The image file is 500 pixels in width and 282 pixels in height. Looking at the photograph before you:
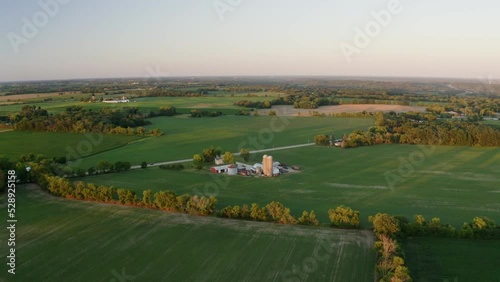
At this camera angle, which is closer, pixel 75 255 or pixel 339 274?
pixel 339 274

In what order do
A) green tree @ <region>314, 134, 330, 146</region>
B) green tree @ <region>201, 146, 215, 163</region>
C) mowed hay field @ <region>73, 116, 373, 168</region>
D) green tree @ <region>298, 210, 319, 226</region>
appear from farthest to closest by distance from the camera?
green tree @ <region>314, 134, 330, 146</region>
mowed hay field @ <region>73, 116, 373, 168</region>
green tree @ <region>201, 146, 215, 163</region>
green tree @ <region>298, 210, 319, 226</region>

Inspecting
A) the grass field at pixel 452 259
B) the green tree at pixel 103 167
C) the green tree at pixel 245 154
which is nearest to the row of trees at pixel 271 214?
the grass field at pixel 452 259

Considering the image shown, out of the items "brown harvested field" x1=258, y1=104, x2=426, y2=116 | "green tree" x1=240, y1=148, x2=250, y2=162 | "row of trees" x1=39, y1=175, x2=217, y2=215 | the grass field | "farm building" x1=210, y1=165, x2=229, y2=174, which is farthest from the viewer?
"brown harvested field" x1=258, y1=104, x2=426, y2=116

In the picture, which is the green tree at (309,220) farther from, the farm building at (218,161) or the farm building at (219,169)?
the farm building at (218,161)

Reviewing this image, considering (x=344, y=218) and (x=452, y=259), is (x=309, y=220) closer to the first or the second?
(x=344, y=218)

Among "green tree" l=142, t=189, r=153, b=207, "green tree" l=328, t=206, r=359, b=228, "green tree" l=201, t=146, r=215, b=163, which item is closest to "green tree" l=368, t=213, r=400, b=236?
"green tree" l=328, t=206, r=359, b=228

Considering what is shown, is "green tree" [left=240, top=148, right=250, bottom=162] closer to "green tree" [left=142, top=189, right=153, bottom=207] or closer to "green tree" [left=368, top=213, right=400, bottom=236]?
"green tree" [left=142, top=189, right=153, bottom=207]

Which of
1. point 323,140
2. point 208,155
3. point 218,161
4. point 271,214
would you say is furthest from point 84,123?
point 271,214

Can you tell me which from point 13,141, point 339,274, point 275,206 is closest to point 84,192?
point 275,206

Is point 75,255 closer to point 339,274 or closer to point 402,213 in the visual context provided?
point 339,274
